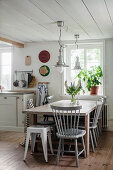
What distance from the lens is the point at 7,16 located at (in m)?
4.08

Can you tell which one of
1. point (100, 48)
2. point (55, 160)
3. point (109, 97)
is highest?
point (100, 48)

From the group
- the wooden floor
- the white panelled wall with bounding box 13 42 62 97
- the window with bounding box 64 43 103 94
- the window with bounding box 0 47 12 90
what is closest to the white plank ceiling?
the window with bounding box 64 43 103 94

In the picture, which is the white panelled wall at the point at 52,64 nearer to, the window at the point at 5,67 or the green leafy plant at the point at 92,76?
the green leafy plant at the point at 92,76

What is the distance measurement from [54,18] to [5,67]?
3.38m

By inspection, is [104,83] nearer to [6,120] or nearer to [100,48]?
[100,48]

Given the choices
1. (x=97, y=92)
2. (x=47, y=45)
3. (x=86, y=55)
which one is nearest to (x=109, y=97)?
(x=97, y=92)

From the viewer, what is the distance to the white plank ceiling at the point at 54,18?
3.45 metres

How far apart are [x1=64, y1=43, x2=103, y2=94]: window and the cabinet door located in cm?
164

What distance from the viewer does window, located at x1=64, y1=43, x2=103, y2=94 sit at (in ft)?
21.3

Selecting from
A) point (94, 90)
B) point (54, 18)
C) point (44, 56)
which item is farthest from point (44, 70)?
point (54, 18)

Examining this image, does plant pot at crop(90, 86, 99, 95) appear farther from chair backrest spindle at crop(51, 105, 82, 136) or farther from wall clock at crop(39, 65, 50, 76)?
chair backrest spindle at crop(51, 105, 82, 136)

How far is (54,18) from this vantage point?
419 cm

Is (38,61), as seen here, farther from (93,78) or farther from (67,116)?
(67,116)

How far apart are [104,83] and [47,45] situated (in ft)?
6.12
